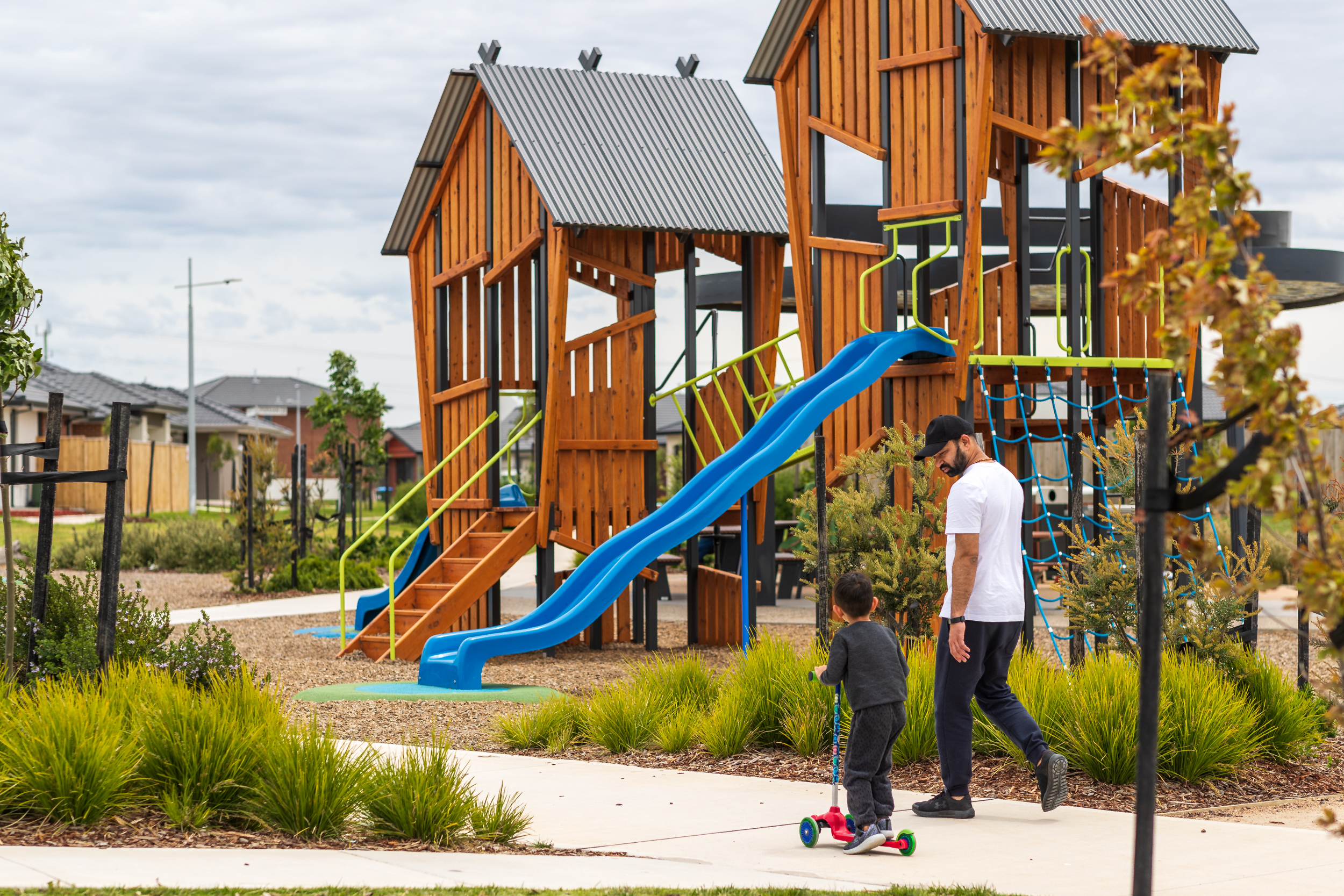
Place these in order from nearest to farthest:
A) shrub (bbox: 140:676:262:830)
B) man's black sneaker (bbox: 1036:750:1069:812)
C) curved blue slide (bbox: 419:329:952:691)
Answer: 1. shrub (bbox: 140:676:262:830)
2. man's black sneaker (bbox: 1036:750:1069:812)
3. curved blue slide (bbox: 419:329:952:691)

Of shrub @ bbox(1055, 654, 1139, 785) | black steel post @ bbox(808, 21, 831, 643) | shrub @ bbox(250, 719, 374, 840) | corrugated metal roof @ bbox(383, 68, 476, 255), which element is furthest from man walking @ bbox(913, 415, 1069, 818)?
corrugated metal roof @ bbox(383, 68, 476, 255)

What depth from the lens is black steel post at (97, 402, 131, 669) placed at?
24.0 ft

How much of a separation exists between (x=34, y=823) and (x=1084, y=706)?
15.8ft

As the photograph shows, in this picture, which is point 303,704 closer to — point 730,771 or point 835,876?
point 730,771

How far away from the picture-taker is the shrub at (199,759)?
599 centimetres

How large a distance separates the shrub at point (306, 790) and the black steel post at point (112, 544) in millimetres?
1803

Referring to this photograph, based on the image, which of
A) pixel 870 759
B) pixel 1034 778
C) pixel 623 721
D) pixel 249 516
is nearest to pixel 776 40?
pixel 623 721

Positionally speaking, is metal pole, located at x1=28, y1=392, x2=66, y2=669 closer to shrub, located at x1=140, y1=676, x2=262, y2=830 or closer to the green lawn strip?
shrub, located at x1=140, y1=676, x2=262, y2=830

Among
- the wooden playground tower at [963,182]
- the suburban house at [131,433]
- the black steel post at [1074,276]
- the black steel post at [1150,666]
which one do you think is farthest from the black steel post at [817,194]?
the suburban house at [131,433]

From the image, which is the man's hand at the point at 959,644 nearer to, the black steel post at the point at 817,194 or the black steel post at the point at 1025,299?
the black steel post at the point at 1025,299

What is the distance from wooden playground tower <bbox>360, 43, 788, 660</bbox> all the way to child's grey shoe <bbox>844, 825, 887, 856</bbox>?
7.82 m

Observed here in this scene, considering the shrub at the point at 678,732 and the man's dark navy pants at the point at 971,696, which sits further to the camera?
the shrub at the point at 678,732

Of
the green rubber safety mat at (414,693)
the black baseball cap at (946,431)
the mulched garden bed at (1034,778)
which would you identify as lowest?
the mulched garden bed at (1034,778)

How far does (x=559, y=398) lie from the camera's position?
45.7 feet
